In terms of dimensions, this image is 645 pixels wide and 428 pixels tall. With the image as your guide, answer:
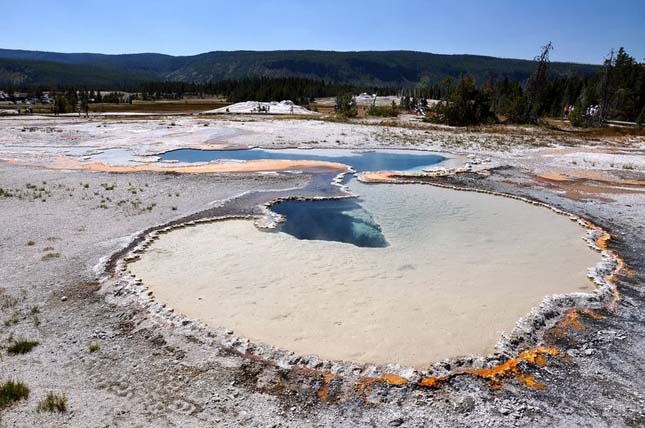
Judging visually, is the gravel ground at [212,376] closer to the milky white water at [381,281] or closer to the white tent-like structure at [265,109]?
the milky white water at [381,281]

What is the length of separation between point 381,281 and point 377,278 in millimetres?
189

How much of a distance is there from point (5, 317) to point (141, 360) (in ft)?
11.6

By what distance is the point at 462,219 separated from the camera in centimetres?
1622

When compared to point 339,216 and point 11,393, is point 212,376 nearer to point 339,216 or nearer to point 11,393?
point 11,393

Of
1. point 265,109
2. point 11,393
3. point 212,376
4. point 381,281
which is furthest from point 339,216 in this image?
point 265,109

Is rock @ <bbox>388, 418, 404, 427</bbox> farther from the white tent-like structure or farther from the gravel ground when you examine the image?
the white tent-like structure

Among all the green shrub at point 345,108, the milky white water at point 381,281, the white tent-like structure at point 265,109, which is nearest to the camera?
the milky white water at point 381,281

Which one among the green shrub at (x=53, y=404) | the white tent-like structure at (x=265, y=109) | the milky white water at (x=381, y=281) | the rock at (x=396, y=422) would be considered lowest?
the green shrub at (x=53, y=404)

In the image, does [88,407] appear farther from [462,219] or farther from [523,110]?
[523,110]

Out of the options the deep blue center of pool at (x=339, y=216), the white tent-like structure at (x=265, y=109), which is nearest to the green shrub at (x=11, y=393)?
the deep blue center of pool at (x=339, y=216)

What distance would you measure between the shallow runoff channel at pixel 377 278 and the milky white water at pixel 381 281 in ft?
0.10

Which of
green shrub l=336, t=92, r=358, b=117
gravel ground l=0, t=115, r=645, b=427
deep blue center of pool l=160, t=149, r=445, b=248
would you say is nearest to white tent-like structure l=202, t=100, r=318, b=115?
green shrub l=336, t=92, r=358, b=117

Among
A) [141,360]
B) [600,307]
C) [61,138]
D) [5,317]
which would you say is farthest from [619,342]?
[61,138]

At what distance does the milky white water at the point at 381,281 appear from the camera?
28.2 ft
